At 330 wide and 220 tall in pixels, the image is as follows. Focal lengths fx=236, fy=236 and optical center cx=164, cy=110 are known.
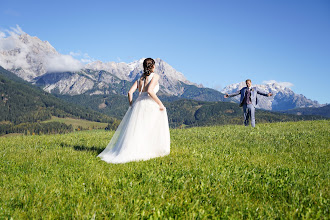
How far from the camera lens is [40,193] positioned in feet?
17.7

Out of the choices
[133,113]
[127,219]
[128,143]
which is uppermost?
[133,113]

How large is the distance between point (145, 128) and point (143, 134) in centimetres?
25

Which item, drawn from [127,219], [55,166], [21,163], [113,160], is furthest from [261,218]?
[21,163]

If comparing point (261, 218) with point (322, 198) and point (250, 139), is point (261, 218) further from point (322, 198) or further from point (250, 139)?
point (250, 139)

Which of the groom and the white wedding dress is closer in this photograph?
the white wedding dress

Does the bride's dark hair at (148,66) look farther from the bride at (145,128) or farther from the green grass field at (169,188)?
the green grass field at (169,188)

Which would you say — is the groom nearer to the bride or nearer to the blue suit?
the blue suit

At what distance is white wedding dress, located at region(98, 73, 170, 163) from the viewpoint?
29.9 feet

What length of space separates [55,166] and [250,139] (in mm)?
9968

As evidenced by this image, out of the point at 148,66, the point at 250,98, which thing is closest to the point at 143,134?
the point at 148,66

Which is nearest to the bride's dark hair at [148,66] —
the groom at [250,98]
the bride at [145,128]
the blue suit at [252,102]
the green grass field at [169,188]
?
the bride at [145,128]

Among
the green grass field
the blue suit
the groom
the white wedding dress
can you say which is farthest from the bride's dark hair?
the blue suit

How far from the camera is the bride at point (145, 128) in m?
9.15

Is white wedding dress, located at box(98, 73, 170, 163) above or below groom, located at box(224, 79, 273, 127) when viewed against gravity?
below
